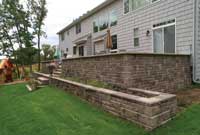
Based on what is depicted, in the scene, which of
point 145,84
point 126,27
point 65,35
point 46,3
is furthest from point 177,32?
point 65,35

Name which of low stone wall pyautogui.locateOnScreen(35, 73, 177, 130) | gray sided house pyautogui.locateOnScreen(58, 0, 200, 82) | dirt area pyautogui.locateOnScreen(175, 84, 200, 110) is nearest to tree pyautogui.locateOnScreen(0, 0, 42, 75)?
gray sided house pyautogui.locateOnScreen(58, 0, 200, 82)

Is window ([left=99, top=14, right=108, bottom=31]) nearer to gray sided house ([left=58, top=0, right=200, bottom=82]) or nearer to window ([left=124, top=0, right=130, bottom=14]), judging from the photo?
gray sided house ([left=58, top=0, right=200, bottom=82])

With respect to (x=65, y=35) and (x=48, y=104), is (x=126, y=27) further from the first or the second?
(x=65, y=35)

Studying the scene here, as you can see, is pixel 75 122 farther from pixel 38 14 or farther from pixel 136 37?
pixel 38 14

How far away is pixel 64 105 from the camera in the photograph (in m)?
6.25

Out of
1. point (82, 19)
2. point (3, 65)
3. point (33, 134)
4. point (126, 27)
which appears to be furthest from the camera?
point (82, 19)

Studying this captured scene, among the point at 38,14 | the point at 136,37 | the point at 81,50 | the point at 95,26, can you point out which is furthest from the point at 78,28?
the point at 136,37

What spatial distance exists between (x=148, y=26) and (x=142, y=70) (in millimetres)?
5125

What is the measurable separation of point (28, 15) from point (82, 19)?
18.0ft

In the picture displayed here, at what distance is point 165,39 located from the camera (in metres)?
9.78

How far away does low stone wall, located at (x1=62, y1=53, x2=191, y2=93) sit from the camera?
6.30 metres

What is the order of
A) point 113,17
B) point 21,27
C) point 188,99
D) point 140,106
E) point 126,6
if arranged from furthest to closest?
point 21,27 < point 113,17 < point 126,6 < point 188,99 < point 140,106

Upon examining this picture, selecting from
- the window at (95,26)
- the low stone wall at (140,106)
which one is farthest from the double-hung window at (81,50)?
the low stone wall at (140,106)

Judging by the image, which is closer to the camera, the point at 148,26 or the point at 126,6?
the point at 148,26
